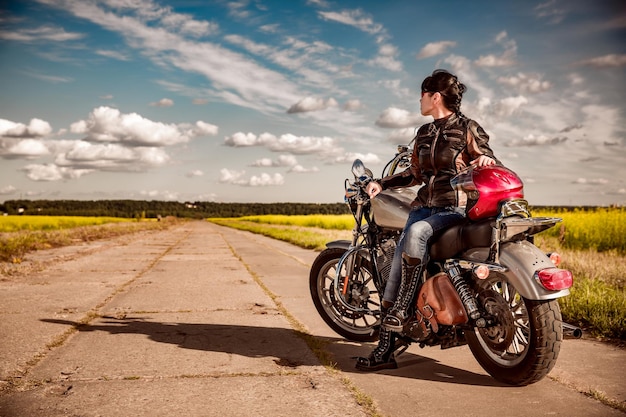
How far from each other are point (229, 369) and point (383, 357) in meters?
1.09

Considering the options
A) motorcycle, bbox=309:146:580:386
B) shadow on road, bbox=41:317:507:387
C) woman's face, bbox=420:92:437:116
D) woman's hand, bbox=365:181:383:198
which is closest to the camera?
motorcycle, bbox=309:146:580:386

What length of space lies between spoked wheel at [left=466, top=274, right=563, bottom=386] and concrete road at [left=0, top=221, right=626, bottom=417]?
5.5 inches

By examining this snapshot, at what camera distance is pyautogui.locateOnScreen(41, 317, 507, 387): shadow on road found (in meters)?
3.71

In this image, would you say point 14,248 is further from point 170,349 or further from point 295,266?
point 170,349

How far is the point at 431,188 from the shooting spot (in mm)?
3797

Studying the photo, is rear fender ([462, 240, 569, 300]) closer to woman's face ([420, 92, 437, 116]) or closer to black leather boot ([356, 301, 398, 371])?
black leather boot ([356, 301, 398, 371])

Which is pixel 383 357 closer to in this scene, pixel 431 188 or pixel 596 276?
pixel 431 188

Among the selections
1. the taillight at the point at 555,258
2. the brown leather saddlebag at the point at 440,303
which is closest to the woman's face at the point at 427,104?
the brown leather saddlebag at the point at 440,303

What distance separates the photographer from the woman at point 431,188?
3602 millimetres

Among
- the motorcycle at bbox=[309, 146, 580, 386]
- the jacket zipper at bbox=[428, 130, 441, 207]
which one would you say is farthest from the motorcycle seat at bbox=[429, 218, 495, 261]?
the jacket zipper at bbox=[428, 130, 441, 207]

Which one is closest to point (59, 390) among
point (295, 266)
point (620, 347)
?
point (620, 347)

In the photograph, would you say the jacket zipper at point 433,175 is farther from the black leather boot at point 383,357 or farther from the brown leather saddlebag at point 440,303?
the black leather boot at point 383,357

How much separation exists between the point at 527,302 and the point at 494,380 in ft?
2.42

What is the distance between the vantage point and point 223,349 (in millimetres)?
4332
